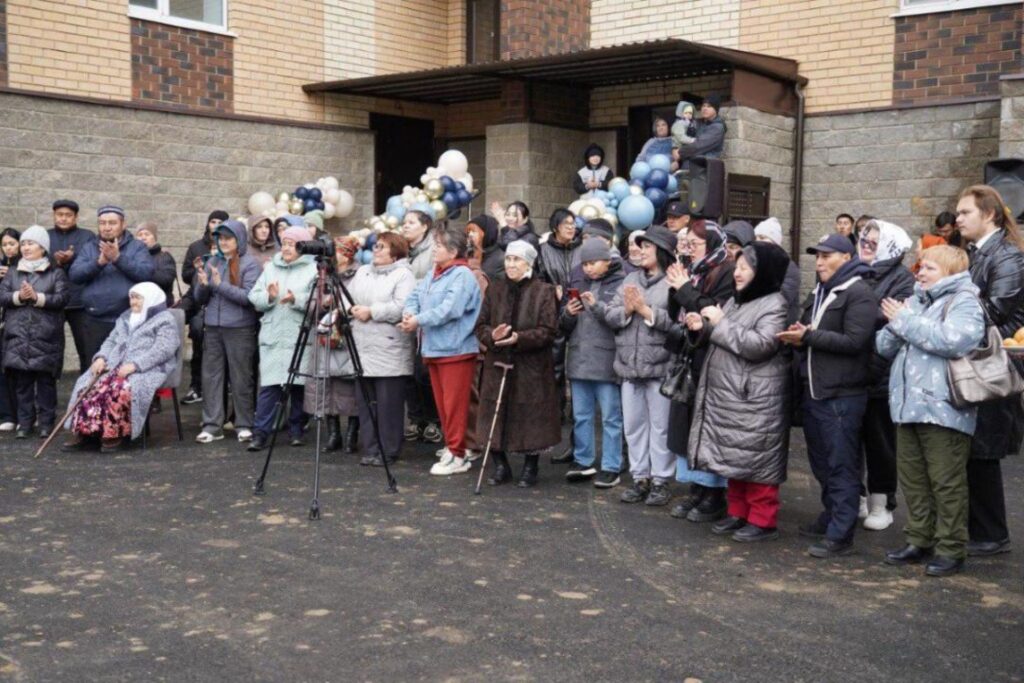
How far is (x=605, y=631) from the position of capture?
4.96 meters

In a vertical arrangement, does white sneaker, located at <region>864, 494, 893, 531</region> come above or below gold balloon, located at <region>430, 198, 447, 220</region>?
below

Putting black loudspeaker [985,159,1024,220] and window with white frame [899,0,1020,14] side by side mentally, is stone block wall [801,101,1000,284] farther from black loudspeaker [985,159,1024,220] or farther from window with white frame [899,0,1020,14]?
black loudspeaker [985,159,1024,220]

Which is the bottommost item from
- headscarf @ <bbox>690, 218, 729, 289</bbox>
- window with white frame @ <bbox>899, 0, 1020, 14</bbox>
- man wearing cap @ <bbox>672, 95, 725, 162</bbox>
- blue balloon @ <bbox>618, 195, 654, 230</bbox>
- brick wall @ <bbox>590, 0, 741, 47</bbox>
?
headscarf @ <bbox>690, 218, 729, 289</bbox>

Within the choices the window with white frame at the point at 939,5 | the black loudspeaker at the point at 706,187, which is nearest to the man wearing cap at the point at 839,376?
the black loudspeaker at the point at 706,187

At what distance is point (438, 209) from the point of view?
1390 cm

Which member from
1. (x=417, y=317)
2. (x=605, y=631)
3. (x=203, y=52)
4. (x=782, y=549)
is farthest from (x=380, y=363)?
(x=203, y=52)

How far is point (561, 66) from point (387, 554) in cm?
977

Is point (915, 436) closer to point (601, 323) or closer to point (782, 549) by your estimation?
point (782, 549)

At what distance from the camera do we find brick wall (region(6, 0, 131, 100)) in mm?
13766

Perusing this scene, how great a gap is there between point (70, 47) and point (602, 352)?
9.38m

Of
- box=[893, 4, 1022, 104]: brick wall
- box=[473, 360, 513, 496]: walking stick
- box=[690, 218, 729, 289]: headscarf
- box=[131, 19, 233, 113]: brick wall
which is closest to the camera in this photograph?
box=[690, 218, 729, 289]: headscarf

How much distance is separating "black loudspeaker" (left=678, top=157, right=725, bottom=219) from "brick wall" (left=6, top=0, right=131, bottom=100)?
7.39m

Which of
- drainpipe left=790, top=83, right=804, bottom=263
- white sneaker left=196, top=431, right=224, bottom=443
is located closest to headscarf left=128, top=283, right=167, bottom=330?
white sneaker left=196, top=431, right=224, bottom=443

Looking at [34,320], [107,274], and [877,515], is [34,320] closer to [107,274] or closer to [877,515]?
[107,274]
